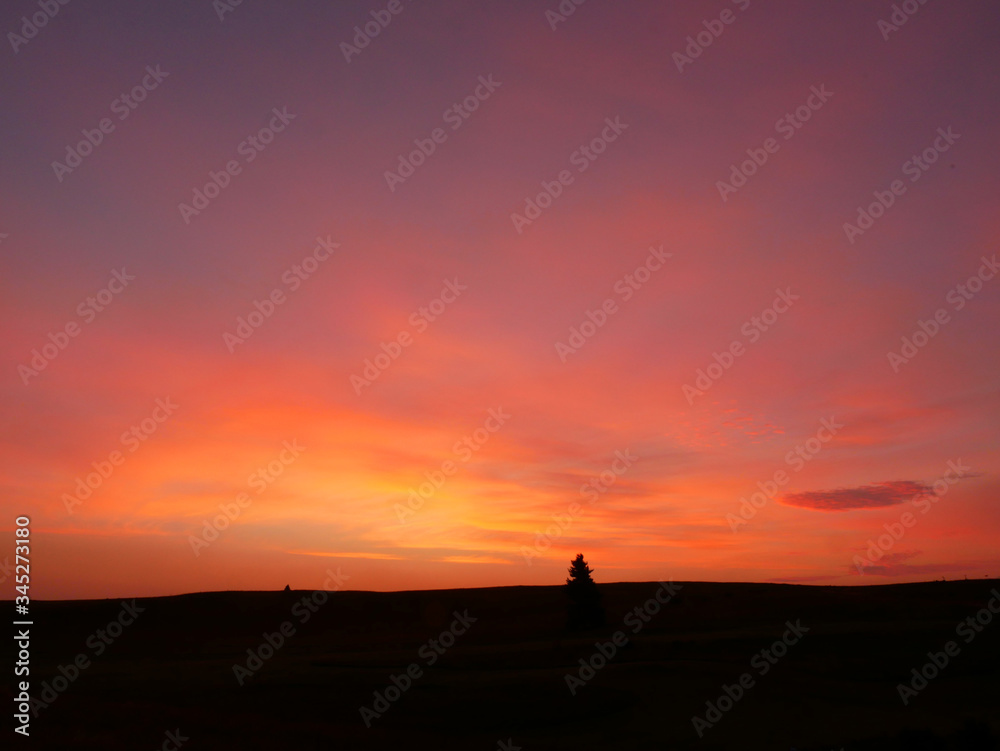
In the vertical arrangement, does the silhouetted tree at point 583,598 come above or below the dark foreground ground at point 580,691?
above

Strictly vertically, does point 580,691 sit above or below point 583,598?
below

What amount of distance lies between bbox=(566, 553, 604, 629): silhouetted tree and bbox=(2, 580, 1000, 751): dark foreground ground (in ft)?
4.98

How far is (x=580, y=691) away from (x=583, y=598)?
3246cm

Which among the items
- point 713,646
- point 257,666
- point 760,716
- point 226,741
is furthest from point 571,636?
point 226,741

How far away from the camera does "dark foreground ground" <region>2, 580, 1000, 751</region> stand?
55.0 feet

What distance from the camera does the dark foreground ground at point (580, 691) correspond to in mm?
16750

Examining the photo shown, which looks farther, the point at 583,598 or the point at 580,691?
the point at 583,598

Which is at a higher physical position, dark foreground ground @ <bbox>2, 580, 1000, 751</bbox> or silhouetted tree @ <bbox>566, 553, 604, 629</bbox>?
silhouetted tree @ <bbox>566, 553, 604, 629</bbox>

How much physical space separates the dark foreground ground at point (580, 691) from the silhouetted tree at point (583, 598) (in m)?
1.52

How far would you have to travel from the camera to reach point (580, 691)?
79.6ft

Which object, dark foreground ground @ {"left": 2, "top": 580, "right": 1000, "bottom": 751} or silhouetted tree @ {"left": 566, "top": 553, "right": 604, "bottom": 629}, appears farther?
silhouetted tree @ {"left": 566, "top": 553, "right": 604, "bottom": 629}

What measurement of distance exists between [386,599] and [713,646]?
51914mm

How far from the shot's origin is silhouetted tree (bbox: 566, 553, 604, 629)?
55000 millimetres

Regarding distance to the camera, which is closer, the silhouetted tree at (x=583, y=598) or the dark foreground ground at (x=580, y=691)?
the dark foreground ground at (x=580, y=691)
